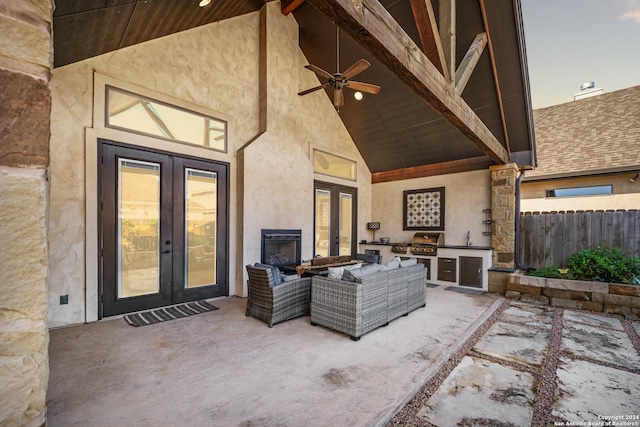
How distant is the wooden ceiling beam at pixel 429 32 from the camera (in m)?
3.21

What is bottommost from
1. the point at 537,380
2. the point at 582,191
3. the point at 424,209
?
the point at 537,380

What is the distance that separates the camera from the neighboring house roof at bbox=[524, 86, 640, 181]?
7059 millimetres

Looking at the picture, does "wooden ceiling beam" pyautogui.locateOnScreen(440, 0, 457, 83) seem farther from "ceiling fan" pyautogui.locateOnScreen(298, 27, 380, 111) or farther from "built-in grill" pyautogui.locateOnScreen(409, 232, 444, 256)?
"built-in grill" pyautogui.locateOnScreen(409, 232, 444, 256)

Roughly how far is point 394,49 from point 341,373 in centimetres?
304

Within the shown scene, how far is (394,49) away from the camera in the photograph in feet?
8.62

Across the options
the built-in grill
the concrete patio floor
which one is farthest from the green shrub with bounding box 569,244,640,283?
the built-in grill

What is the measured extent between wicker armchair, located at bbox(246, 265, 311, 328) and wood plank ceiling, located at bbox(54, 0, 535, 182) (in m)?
2.91

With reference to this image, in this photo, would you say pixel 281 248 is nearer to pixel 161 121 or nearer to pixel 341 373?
pixel 161 121

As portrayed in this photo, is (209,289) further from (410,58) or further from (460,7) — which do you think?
(460,7)

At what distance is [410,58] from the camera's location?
9.39ft

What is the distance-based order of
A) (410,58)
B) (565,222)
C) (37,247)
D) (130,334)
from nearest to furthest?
1. (37,247)
2. (410,58)
3. (130,334)
4. (565,222)

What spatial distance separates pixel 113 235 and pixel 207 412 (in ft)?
10.3

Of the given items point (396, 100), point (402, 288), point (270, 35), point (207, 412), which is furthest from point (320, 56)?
point (207, 412)

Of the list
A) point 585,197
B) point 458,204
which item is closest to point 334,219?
point 458,204
